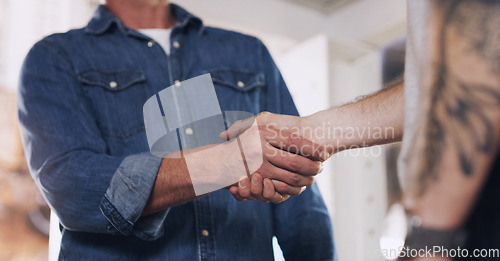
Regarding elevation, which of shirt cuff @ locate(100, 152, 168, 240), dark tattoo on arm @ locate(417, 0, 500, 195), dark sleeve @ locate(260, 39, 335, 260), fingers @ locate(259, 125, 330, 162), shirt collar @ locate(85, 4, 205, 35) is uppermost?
shirt collar @ locate(85, 4, 205, 35)

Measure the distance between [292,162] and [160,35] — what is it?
0.43m

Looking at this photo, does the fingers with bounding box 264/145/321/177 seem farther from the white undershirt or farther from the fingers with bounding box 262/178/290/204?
the white undershirt

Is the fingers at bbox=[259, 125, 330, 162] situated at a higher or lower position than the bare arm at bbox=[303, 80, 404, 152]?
lower

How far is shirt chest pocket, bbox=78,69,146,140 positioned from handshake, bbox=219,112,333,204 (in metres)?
0.18

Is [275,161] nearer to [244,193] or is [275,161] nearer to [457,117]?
[244,193]

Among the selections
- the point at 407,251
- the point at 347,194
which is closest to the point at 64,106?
the point at 407,251

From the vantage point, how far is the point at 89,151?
73 centimetres

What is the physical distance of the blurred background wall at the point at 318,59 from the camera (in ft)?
6.87

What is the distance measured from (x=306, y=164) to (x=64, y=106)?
1.37 ft

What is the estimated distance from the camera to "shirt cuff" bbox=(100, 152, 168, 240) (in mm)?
679

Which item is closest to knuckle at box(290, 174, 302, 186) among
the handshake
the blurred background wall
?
the handshake

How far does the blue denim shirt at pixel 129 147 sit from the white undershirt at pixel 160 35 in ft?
0.07

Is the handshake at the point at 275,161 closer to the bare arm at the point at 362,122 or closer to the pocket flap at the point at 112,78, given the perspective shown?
the bare arm at the point at 362,122

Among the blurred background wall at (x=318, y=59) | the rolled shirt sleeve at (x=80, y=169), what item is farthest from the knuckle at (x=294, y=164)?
the blurred background wall at (x=318, y=59)
